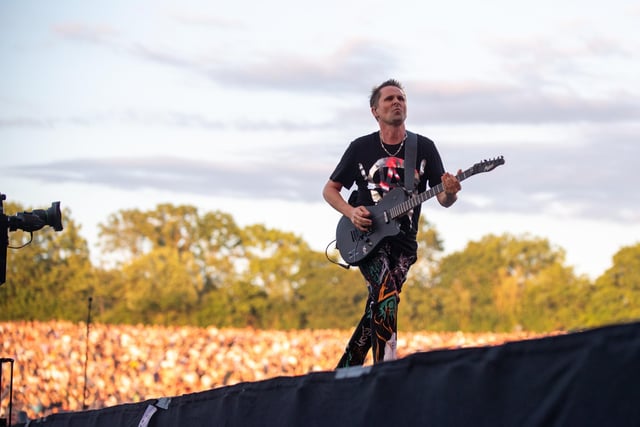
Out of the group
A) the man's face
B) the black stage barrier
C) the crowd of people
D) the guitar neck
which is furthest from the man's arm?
the crowd of people

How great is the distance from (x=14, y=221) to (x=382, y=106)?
7.13 ft

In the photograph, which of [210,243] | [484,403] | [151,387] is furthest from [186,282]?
[484,403]

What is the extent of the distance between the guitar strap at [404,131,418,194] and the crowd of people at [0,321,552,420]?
9992 mm

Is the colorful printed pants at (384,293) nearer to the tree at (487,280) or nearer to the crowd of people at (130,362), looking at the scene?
the crowd of people at (130,362)

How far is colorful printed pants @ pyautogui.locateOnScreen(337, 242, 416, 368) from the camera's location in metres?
7.06

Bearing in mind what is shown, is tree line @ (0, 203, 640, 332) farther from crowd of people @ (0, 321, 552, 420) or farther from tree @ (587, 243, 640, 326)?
crowd of people @ (0, 321, 552, 420)

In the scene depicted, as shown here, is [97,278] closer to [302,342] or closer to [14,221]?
[302,342]

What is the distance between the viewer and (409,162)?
23.2 feet

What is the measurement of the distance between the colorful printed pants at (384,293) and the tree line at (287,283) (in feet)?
134

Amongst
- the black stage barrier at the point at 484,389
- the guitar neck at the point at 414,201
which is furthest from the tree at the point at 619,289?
the black stage barrier at the point at 484,389

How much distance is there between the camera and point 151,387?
23.9 m

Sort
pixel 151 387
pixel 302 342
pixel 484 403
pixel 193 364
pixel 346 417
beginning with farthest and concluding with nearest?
pixel 302 342
pixel 193 364
pixel 151 387
pixel 346 417
pixel 484 403

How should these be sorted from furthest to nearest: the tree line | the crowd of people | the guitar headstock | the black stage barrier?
the tree line → the crowd of people → the guitar headstock → the black stage barrier

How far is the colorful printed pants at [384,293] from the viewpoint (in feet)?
23.2
